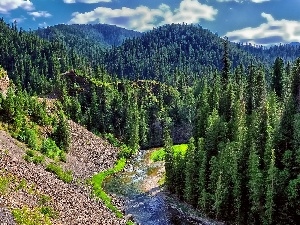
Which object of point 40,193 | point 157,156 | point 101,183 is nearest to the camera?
point 40,193

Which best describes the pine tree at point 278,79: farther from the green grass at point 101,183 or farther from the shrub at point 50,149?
the shrub at point 50,149

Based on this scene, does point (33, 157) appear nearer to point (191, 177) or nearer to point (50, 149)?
point (50, 149)

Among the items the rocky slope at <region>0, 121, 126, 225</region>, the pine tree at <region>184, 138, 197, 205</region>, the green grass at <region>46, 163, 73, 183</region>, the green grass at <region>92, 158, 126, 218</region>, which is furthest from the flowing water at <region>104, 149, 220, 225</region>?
the green grass at <region>46, 163, 73, 183</region>

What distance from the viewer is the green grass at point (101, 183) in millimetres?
71438

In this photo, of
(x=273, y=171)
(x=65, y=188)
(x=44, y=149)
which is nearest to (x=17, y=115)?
(x=44, y=149)

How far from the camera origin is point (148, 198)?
8144 cm

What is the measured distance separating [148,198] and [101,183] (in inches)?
565

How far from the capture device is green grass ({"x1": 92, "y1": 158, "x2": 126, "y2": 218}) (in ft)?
234

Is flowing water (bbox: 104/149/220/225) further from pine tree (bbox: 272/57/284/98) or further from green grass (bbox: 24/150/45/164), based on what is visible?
pine tree (bbox: 272/57/284/98)

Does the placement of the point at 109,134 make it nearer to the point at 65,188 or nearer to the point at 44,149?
the point at 44,149

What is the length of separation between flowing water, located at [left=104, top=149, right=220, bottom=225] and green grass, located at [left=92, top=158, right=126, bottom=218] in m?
1.64

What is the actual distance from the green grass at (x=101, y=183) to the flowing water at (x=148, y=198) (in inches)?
64.4

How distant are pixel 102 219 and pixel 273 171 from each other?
26405 mm

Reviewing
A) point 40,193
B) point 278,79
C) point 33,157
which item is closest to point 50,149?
point 33,157
